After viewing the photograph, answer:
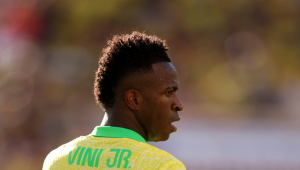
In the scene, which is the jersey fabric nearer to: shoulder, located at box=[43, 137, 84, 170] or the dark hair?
shoulder, located at box=[43, 137, 84, 170]

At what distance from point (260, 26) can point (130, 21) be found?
13.6 ft

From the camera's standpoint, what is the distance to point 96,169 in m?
1.49

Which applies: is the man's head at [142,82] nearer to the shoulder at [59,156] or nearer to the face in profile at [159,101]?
the face in profile at [159,101]

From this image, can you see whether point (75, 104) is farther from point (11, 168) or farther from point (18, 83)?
point (11, 168)

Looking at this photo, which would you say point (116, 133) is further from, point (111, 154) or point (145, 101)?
point (145, 101)

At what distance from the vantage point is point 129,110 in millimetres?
1714

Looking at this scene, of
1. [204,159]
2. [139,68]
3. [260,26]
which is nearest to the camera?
[139,68]

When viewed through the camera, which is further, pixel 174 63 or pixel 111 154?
pixel 174 63

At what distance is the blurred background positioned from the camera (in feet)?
30.9

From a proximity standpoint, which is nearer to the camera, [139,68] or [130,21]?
[139,68]

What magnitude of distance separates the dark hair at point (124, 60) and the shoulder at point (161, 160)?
1.42 ft

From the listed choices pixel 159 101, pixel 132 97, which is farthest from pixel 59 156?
pixel 159 101

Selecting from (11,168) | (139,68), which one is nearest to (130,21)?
(11,168)

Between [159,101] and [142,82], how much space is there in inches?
5.6
